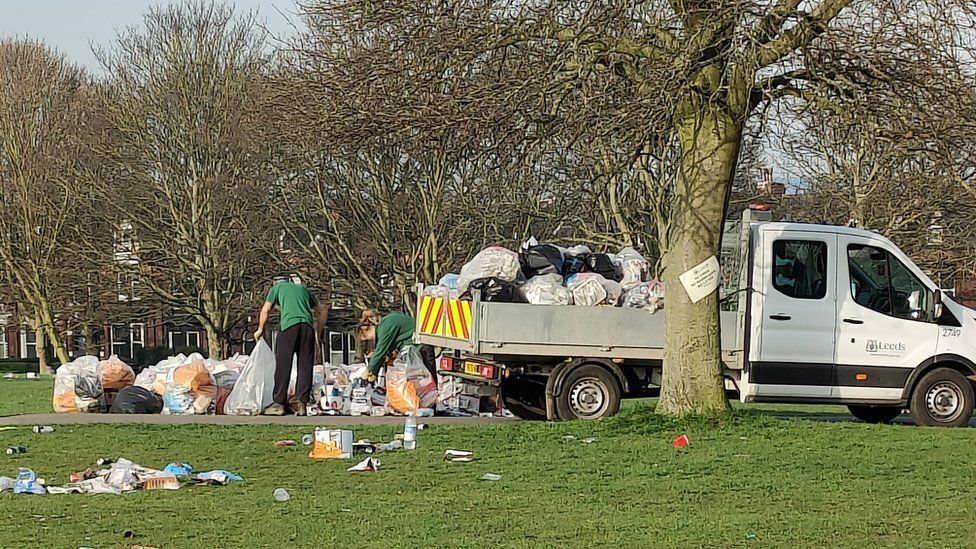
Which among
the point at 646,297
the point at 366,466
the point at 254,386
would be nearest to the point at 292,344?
the point at 254,386

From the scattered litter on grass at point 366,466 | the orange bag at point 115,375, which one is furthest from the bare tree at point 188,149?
the scattered litter on grass at point 366,466

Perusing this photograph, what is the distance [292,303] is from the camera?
16.0 m

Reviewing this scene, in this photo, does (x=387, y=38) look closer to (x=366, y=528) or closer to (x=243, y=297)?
(x=366, y=528)

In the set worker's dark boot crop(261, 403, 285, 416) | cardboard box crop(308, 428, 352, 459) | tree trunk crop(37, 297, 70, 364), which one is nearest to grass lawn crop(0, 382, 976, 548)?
cardboard box crop(308, 428, 352, 459)

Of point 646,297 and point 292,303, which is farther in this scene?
point 292,303

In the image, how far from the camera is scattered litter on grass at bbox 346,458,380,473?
10328 mm

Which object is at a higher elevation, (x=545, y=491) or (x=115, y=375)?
(x=115, y=375)

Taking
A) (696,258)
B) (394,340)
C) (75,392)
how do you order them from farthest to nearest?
(394,340) → (75,392) → (696,258)

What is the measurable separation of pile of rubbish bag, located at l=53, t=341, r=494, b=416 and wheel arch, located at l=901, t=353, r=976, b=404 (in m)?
5.23

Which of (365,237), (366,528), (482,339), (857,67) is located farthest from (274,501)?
(365,237)

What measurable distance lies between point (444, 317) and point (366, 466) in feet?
17.5

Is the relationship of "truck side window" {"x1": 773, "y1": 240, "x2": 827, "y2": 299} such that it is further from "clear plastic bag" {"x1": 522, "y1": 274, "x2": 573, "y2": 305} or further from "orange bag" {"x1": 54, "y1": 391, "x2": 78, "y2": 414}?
"orange bag" {"x1": 54, "y1": 391, "x2": 78, "y2": 414}

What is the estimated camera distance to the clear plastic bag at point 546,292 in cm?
1483

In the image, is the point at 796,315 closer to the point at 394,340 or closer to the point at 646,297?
the point at 646,297
